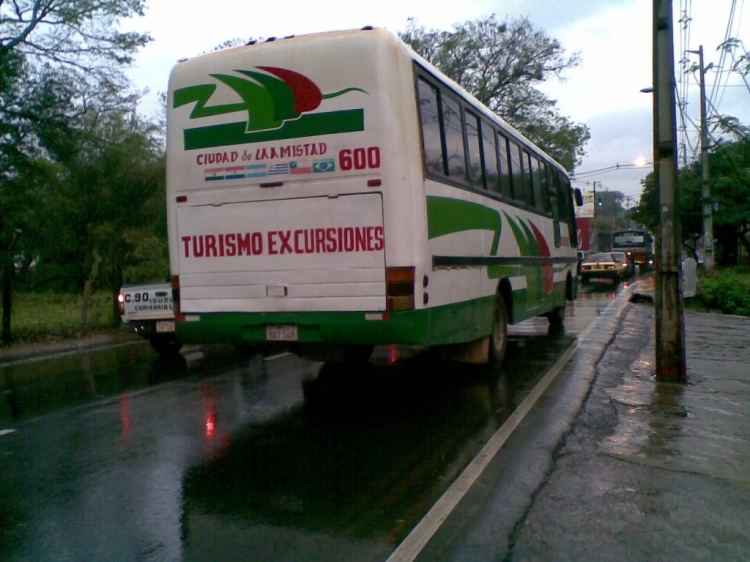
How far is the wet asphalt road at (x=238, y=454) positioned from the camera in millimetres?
4566

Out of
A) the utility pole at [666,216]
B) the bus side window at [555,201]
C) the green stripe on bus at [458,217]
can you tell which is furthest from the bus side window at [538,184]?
the utility pole at [666,216]

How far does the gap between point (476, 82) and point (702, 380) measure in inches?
1120

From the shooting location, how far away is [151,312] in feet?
41.1

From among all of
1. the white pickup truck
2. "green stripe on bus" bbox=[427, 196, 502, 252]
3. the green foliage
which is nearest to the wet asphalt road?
the white pickup truck

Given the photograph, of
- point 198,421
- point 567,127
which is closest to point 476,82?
point 567,127

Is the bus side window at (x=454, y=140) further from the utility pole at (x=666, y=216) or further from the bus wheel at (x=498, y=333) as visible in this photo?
the utility pole at (x=666, y=216)

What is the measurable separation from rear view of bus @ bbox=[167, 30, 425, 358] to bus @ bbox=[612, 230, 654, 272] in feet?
162

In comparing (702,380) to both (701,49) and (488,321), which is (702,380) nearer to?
(488,321)

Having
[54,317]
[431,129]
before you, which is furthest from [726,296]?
[54,317]

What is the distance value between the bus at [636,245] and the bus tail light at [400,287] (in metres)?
49.3

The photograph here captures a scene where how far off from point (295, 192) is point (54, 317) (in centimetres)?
1521

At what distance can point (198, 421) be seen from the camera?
760 centimetres

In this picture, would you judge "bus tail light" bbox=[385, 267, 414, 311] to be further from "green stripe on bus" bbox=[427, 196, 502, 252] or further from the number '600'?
the number '600'

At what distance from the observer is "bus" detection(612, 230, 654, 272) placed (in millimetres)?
53781
